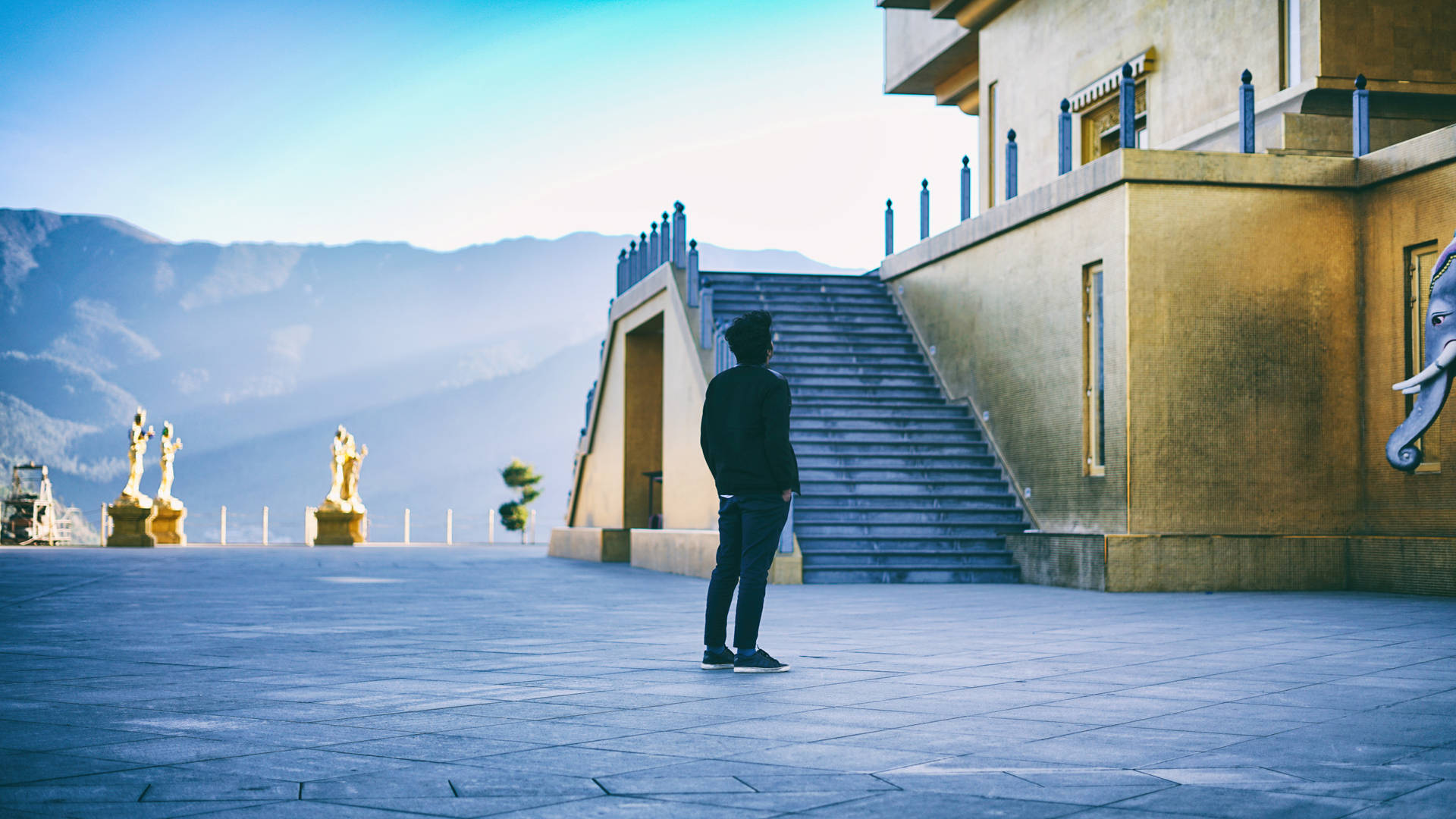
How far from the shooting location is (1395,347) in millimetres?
13023

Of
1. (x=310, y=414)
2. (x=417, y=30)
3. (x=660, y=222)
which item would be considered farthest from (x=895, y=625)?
(x=310, y=414)

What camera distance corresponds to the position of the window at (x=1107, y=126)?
60.7ft

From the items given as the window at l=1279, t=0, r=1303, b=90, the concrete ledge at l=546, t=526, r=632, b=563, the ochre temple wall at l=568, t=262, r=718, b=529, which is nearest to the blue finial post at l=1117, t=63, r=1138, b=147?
the window at l=1279, t=0, r=1303, b=90

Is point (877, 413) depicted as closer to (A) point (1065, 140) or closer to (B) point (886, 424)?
(B) point (886, 424)

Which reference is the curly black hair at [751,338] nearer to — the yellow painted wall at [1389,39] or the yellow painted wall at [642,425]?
the yellow painted wall at [1389,39]

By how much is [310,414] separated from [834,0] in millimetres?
134358

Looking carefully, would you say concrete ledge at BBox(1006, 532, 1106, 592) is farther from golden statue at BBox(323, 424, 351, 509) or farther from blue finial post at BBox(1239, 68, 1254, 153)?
golden statue at BBox(323, 424, 351, 509)

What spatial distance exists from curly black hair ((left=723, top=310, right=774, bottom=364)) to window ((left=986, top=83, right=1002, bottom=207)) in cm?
1700

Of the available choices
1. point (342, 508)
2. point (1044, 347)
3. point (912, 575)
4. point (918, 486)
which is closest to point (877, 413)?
point (918, 486)

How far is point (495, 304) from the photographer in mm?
183125

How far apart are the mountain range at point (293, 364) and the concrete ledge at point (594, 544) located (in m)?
103

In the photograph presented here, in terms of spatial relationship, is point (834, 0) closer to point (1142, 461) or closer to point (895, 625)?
point (1142, 461)

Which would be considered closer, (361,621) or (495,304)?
(361,621)

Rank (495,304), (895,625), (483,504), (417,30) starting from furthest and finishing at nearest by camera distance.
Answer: (495,304) → (483,504) → (417,30) → (895,625)
